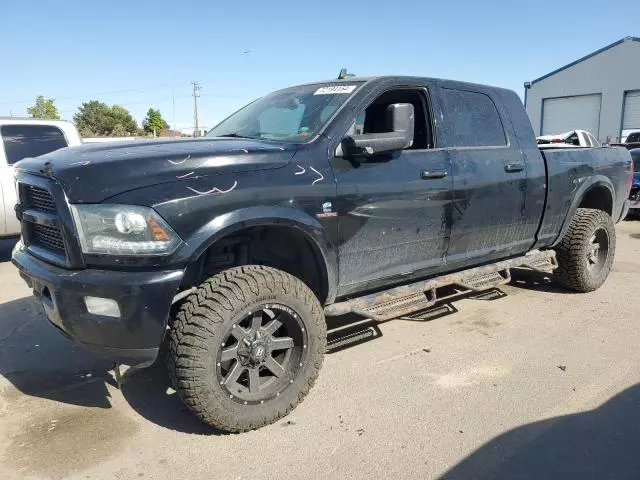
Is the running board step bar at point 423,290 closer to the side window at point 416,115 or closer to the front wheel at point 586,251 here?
the front wheel at point 586,251

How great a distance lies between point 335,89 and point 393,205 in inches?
37.3

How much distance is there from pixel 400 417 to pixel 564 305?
2899 mm

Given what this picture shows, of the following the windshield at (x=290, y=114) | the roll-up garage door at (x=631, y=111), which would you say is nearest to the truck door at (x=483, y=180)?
the windshield at (x=290, y=114)

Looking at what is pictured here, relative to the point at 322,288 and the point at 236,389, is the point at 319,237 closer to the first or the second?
the point at 322,288

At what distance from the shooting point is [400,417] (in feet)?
10.3

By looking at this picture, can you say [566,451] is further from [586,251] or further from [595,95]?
[595,95]

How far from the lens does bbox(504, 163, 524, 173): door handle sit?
439 cm

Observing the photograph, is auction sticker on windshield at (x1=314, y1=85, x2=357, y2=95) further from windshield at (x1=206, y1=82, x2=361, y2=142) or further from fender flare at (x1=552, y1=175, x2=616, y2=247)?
fender flare at (x1=552, y1=175, x2=616, y2=247)

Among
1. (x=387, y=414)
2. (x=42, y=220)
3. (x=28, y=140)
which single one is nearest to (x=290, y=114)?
(x=42, y=220)

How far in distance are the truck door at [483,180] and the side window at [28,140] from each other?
5.91m

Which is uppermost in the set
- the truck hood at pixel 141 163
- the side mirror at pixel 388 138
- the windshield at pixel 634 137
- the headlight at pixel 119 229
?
Answer: the windshield at pixel 634 137

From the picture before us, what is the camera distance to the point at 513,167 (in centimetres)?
444

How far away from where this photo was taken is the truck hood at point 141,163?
102 inches

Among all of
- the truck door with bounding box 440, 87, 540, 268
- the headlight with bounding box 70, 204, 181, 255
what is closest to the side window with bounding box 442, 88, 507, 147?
the truck door with bounding box 440, 87, 540, 268
